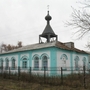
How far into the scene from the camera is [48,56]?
64.3ft

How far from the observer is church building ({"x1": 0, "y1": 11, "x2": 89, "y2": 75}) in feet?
63.8

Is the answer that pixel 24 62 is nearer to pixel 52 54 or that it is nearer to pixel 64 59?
pixel 52 54

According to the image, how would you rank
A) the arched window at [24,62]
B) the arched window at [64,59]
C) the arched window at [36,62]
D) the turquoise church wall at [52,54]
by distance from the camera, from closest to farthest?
the turquoise church wall at [52,54]
the arched window at [64,59]
the arched window at [36,62]
the arched window at [24,62]

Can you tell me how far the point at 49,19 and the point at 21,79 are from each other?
39.9 feet

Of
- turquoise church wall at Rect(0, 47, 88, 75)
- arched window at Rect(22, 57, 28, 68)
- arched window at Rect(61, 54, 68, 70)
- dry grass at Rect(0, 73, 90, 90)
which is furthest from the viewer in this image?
arched window at Rect(22, 57, 28, 68)

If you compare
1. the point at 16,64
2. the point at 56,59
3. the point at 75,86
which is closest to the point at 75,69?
the point at 56,59

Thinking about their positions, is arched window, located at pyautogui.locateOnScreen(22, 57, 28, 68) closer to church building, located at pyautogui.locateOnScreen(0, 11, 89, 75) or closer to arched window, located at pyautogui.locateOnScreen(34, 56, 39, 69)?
church building, located at pyautogui.locateOnScreen(0, 11, 89, 75)

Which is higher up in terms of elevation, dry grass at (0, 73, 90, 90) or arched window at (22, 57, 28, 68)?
arched window at (22, 57, 28, 68)

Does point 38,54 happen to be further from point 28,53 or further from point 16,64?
point 16,64

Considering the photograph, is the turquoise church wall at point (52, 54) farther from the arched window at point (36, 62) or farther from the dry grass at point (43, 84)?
the dry grass at point (43, 84)

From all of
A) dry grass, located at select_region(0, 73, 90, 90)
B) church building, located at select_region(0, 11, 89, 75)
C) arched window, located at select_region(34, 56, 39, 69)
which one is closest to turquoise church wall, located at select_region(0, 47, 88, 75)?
church building, located at select_region(0, 11, 89, 75)

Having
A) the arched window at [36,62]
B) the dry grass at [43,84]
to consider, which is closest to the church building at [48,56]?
the arched window at [36,62]

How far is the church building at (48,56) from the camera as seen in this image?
19438mm

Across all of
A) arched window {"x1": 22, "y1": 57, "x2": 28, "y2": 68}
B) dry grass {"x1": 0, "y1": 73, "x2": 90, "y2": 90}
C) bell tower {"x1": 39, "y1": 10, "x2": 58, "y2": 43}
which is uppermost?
bell tower {"x1": 39, "y1": 10, "x2": 58, "y2": 43}
